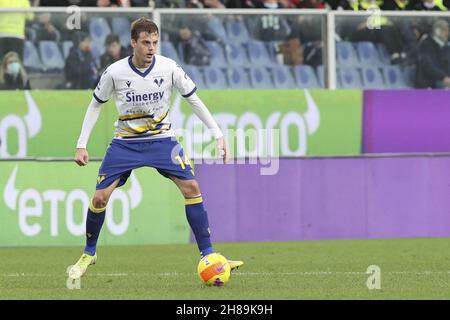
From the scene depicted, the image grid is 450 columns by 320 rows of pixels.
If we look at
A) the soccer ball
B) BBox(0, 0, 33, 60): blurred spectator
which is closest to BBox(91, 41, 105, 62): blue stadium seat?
BBox(0, 0, 33, 60): blurred spectator

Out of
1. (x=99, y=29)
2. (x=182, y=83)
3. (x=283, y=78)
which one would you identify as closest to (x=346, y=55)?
(x=283, y=78)

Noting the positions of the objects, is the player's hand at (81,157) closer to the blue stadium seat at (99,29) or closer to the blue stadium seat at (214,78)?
the blue stadium seat at (99,29)

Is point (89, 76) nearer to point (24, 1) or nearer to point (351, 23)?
point (24, 1)

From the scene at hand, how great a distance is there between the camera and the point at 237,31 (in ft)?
55.4

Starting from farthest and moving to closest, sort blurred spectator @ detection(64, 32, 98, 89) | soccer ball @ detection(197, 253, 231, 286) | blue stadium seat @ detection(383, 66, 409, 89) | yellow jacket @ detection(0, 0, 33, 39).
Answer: blue stadium seat @ detection(383, 66, 409, 89), blurred spectator @ detection(64, 32, 98, 89), yellow jacket @ detection(0, 0, 33, 39), soccer ball @ detection(197, 253, 231, 286)

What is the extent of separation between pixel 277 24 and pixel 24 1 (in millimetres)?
3532

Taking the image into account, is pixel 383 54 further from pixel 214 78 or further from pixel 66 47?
pixel 66 47

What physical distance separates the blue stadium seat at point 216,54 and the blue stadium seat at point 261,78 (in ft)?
1.53

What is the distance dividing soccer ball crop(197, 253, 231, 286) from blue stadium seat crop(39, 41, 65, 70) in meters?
7.15

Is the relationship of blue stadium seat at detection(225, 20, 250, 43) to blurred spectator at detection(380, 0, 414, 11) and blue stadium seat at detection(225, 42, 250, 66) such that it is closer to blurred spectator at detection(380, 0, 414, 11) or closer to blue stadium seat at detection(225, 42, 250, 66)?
blue stadium seat at detection(225, 42, 250, 66)

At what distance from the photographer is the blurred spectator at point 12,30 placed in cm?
1620

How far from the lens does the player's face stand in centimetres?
991
